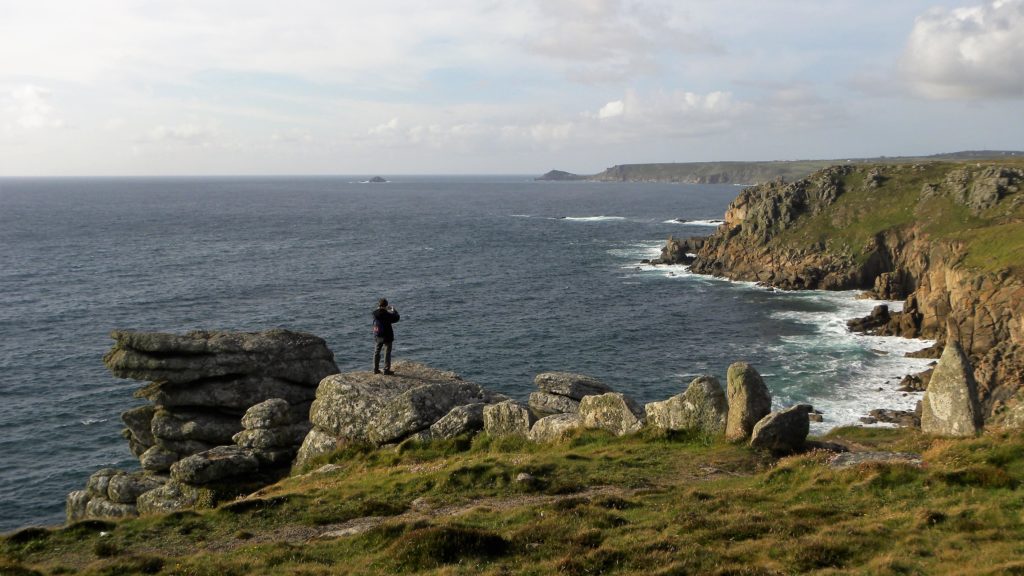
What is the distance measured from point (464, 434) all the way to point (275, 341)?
535 inches

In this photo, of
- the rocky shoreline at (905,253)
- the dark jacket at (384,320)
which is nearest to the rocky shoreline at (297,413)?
the dark jacket at (384,320)

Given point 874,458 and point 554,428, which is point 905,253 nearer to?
point 554,428

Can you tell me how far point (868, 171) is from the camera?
480ft

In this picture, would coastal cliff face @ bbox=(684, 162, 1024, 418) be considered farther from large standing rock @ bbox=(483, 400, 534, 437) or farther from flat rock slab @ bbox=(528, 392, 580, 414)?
large standing rock @ bbox=(483, 400, 534, 437)

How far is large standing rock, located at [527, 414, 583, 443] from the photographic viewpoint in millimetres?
29938

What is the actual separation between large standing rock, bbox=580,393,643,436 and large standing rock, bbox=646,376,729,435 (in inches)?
45.0

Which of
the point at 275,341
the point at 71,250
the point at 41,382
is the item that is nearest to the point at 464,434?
the point at 275,341

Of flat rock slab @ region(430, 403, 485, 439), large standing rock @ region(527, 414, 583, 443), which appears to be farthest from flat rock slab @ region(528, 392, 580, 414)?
→ flat rock slab @ region(430, 403, 485, 439)

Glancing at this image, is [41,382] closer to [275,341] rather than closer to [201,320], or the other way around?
[201,320]

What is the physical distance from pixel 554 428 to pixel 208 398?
19250 mm

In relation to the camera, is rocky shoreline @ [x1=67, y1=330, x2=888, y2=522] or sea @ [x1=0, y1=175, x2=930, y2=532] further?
sea @ [x1=0, y1=175, x2=930, y2=532]

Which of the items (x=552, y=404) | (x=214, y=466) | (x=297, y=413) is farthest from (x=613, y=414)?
(x=214, y=466)

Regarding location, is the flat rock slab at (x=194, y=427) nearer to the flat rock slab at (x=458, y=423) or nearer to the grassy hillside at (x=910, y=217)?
the flat rock slab at (x=458, y=423)

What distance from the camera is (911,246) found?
112m
